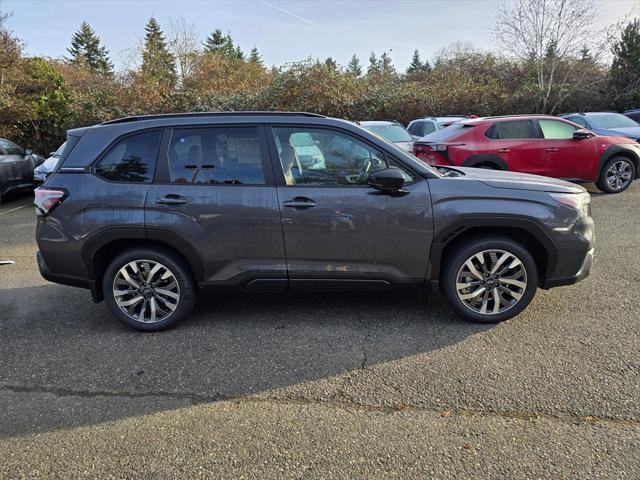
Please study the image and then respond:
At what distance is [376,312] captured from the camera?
4.23 meters

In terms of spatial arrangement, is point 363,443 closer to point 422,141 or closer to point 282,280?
point 282,280

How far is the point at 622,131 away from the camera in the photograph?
11.7 metres

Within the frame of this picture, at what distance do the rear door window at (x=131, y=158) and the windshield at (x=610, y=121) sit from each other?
464 inches

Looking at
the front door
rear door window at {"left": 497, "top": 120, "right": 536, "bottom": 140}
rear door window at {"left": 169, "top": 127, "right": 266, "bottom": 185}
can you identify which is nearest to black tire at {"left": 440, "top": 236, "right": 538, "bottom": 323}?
the front door

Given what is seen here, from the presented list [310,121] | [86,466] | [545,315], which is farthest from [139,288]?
[545,315]

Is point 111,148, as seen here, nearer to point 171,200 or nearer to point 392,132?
point 171,200

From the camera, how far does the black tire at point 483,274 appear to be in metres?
3.81

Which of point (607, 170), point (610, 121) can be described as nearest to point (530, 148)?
point (607, 170)

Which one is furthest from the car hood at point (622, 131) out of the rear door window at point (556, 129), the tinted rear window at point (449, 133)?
the tinted rear window at point (449, 133)

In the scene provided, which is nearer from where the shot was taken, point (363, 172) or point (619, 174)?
point (363, 172)

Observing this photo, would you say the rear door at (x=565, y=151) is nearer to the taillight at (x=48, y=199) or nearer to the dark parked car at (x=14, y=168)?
the taillight at (x=48, y=199)

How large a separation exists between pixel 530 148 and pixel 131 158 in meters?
7.80

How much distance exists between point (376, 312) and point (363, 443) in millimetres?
1782

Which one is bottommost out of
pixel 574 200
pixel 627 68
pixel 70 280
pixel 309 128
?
pixel 70 280
